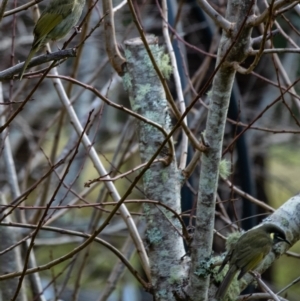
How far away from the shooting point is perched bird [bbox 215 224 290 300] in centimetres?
298

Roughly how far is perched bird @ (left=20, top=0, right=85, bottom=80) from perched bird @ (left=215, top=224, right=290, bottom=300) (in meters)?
1.34

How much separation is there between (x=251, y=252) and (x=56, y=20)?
5.07 feet

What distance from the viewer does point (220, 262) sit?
9.53ft

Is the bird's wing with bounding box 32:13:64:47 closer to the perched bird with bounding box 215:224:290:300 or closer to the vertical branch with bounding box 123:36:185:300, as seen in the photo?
the vertical branch with bounding box 123:36:185:300

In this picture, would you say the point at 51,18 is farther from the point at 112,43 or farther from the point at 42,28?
the point at 112,43

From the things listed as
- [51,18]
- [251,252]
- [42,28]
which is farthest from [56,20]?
[251,252]

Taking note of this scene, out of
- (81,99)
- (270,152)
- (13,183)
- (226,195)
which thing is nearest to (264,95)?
(270,152)

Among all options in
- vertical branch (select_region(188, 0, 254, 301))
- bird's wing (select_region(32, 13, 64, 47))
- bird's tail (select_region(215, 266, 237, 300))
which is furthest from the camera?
bird's wing (select_region(32, 13, 64, 47))

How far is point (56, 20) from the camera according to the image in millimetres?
3592

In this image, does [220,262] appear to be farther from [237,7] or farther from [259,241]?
[237,7]

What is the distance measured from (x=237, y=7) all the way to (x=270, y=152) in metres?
6.76

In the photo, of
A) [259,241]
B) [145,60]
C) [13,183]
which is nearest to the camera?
[259,241]

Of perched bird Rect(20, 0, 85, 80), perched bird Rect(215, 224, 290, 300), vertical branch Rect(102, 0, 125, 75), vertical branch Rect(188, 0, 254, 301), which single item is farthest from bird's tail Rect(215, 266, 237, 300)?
perched bird Rect(20, 0, 85, 80)

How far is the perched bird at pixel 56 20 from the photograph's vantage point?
11.1 ft
